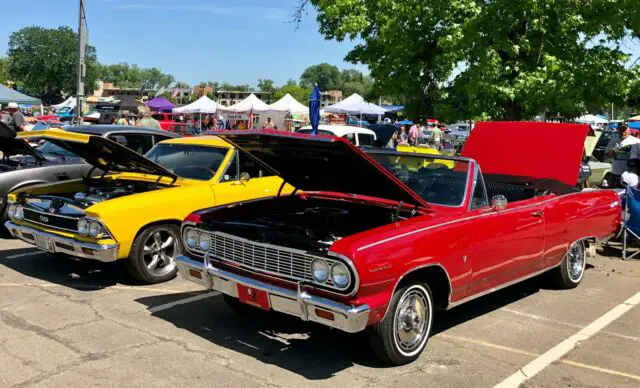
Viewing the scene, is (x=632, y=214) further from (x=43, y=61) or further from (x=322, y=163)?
(x=43, y=61)

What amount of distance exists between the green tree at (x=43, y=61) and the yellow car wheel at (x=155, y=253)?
294ft

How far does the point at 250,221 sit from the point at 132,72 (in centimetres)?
18400

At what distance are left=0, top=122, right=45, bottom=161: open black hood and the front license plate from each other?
5552 millimetres

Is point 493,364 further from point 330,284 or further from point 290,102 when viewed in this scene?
point 290,102

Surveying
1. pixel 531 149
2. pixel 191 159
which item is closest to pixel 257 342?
pixel 191 159

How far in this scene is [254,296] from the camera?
4.48m

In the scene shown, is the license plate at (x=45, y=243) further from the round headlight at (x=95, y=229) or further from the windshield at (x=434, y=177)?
the windshield at (x=434, y=177)

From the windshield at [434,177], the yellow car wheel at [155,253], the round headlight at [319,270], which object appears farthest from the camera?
the yellow car wheel at [155,253]

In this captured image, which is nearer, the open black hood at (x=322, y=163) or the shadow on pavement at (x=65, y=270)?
the open black hood at (x=322, y=163)

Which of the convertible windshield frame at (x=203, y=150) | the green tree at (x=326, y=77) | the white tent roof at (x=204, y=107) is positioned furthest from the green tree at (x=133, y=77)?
the convertible windshield frame at (x=203, y=150)

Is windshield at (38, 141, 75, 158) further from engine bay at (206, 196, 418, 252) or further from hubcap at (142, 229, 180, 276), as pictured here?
engine bay at (206, 196, 418, 252)

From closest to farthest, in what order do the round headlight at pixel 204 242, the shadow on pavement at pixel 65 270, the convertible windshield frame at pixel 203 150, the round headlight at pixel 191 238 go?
the round headlight at pixel 204 242 < the round headlight at pixel 191 238 < the shadow on pavement at pixel 65 270 < the convertible windshield frame at pixel 203 150

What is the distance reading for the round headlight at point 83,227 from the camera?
599 cm

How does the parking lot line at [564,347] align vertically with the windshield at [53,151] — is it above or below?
below
